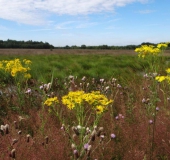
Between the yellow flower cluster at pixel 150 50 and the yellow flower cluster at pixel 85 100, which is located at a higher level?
the yellow flower cluster at pixel 150 50

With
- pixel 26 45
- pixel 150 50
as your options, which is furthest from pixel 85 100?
pixel 26 45

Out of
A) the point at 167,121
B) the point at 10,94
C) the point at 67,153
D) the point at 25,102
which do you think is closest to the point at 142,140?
the point at 167,121

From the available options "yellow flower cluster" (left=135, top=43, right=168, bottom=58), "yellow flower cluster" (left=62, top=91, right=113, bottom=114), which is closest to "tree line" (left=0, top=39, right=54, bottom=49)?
"yellow flower cluster" (left=135, top=43, right=168, bottom=58)

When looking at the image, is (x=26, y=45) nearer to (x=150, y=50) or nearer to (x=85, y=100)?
(x=150, y=50)

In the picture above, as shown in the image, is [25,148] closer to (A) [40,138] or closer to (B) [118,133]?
(A) [40,138]

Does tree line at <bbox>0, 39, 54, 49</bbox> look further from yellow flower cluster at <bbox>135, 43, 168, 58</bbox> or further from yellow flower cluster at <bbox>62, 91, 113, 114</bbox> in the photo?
yellow flower cluster at <bbox>62, 91, 113, 114</bbox>

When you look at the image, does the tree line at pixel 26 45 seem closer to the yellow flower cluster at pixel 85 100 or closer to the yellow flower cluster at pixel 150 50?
the yellow flower cluster at pixel 150 50

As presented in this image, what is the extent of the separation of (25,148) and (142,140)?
4.12ft

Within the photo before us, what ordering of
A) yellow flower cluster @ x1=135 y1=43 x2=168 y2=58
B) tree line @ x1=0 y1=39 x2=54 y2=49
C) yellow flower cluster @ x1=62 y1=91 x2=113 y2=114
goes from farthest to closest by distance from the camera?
tree line @ x1=0 y1=39 x2=54 y2=49, yellow flower cluster @ x1=135 y1=43 x2=168 y2=58, yellow flower cluster @ x1=62 y1=91 x2=113 y2=114

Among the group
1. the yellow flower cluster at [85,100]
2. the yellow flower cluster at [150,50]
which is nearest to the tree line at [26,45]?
the yellow flower cluster at [150,50]

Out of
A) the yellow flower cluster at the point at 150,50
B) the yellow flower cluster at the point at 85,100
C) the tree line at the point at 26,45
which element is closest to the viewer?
the yellow flower cluster at the point at 85,100

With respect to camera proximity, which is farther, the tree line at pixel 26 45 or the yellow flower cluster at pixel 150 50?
the tree line at pixel 26 45

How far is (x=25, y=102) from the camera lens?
15.6ft

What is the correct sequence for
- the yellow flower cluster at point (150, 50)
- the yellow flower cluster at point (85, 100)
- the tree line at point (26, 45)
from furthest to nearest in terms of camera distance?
the tree line at point (26, 45) → the yellow flower cluster at point (150, 50) → the yellow flower cluster at point (85, 100)
